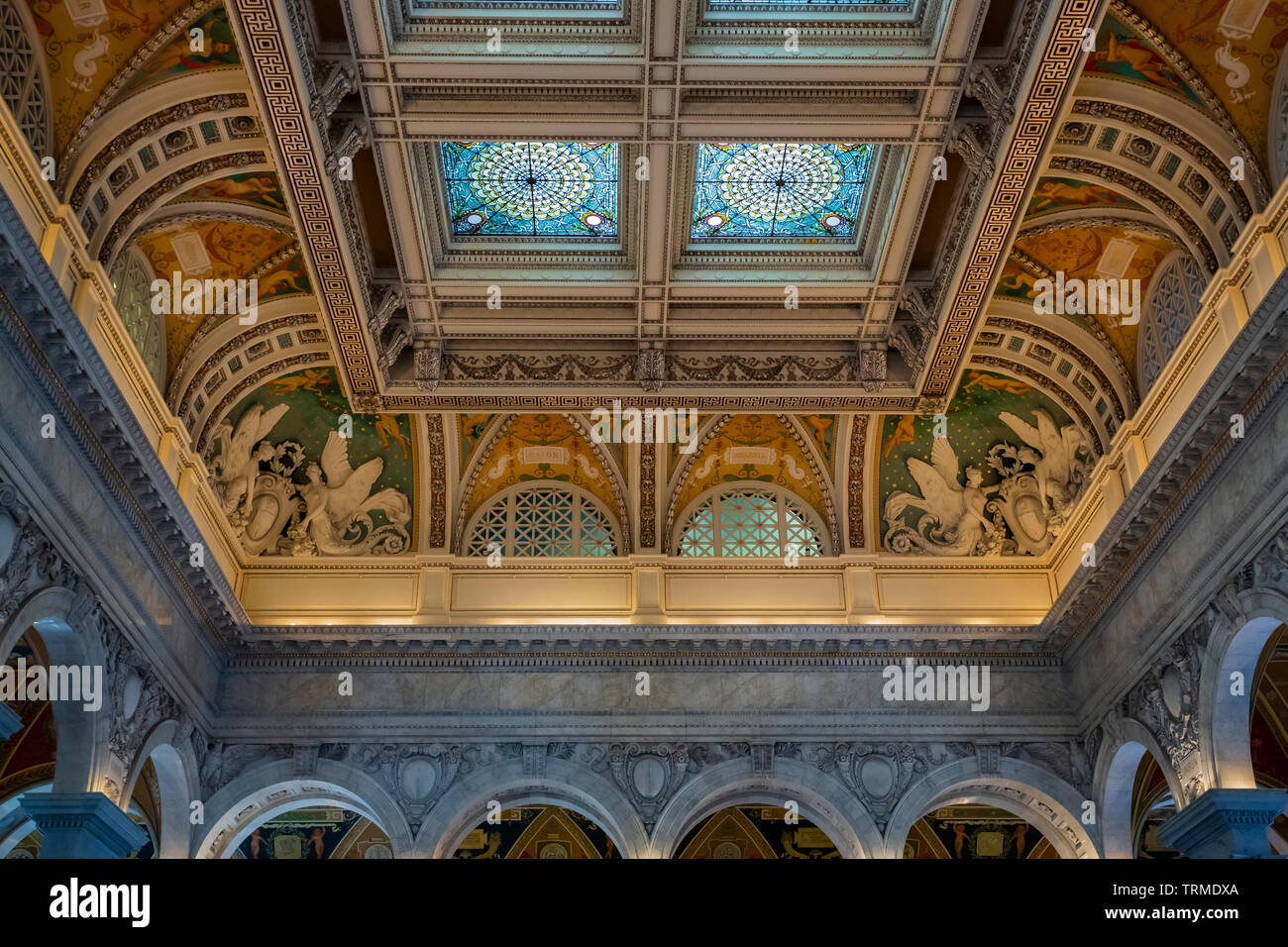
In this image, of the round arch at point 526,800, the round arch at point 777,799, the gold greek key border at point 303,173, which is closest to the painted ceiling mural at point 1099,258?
the round arch at point 777,799

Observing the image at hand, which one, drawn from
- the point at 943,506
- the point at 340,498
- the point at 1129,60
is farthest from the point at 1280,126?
the point at 340,498

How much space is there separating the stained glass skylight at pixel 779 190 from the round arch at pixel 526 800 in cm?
702

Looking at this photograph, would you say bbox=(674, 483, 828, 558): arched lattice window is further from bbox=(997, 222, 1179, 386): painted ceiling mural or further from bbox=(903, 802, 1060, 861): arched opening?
bbox=(903, 802, 1060, 861): arched opening

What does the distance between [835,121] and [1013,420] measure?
22.6 feet

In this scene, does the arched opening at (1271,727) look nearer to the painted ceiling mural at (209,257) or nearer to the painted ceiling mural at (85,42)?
the painted ceiling mural at (209,257)

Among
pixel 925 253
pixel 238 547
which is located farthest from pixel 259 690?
pixel 925 253

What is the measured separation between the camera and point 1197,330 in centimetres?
1311

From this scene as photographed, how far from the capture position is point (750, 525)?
18.6m

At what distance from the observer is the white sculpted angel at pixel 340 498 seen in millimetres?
17953

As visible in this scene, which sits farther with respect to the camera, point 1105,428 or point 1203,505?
point 1105,428

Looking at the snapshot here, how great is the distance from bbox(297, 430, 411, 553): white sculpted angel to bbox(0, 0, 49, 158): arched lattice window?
7354mm

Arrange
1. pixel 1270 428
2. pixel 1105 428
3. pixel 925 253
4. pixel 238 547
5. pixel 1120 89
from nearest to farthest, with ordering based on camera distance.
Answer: pixel 1270 428, pixel 1120 89, pixel 925 253, pixel 1105 428, pixel 238 547

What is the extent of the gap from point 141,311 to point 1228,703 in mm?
12363

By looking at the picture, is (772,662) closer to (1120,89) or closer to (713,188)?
(713,188)
